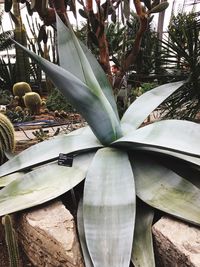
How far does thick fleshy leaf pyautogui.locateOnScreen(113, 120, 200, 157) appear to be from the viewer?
1066 mm

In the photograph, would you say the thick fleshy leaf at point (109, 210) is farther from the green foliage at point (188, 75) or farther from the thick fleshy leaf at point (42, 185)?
the green foliage at point (188, 75)

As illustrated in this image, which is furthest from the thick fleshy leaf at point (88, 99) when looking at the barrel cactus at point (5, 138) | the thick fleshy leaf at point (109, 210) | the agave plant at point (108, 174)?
the barrel cactus at point (5, 138)

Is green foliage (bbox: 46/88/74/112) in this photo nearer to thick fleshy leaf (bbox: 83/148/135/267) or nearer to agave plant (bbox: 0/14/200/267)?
agave plant (bbox: 0/14/200/267)

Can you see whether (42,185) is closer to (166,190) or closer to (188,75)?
(166,190)

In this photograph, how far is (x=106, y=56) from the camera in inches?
111

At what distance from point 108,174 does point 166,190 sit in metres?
0.20

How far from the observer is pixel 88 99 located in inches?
49.2

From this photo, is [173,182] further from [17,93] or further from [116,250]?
[17,93]

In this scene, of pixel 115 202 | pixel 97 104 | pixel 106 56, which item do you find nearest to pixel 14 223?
pixel 115 202

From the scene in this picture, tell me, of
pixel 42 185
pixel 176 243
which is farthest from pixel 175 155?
pixel 42 185

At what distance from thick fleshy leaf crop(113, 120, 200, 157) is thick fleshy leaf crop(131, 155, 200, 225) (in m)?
0.10

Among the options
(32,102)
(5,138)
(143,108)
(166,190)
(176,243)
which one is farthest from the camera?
(32,102)

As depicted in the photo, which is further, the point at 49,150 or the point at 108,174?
the point at 49,150

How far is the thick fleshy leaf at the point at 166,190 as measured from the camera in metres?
1.00
